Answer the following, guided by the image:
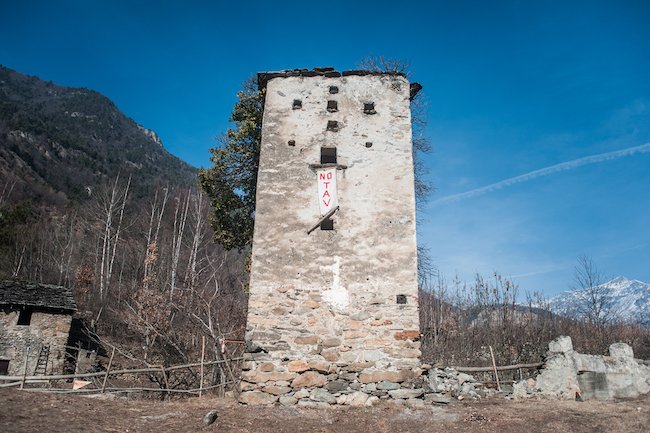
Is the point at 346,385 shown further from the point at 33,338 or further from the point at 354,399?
the point at 33,338

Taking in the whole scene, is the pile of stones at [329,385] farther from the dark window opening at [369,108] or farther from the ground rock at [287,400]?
the dark window opening at [369,108]

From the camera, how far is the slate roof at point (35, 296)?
68.1 feet

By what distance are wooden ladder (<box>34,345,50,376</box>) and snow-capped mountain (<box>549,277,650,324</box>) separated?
2841 cm

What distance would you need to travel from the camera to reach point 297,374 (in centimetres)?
913

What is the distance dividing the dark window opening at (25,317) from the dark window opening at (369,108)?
64.2 feet

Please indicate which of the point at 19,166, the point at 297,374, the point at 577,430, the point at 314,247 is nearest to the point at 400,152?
the point at 314,247

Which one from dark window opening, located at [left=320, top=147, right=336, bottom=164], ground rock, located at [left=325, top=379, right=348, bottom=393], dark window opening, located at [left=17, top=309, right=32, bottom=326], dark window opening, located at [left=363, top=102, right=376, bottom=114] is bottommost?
ground rock, located at [left=325, top=379, right=348, bottom=393]

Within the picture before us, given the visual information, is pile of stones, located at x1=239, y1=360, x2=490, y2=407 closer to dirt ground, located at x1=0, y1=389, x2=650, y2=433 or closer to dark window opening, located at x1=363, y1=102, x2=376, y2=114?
dirt ground, located at x1=0, y1=389, x2=650, y2=433

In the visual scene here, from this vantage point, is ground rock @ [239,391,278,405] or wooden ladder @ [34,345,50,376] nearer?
ground rock @ [239,391,278,405]

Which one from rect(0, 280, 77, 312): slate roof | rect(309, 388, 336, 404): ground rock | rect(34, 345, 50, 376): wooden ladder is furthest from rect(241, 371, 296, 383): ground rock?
rect(34, 345, 50, 376): wooden ladder

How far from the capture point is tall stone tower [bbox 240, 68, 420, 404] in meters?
9.21

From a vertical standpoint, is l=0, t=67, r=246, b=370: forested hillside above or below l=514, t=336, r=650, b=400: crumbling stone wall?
above

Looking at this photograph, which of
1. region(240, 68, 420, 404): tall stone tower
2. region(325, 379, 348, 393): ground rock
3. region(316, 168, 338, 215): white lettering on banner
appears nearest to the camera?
region(325, 379, 348, 393): ground rock

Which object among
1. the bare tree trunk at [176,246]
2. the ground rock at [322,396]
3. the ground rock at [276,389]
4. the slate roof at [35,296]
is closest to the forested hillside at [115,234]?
the bare tree trunk at [176,246]
